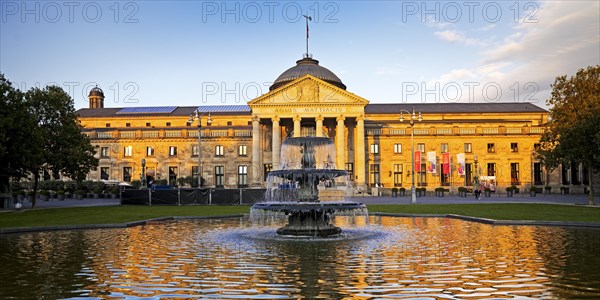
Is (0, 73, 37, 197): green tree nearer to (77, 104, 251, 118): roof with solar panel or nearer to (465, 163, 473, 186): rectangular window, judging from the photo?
(77, 104, 251, 118): roof with solar panel

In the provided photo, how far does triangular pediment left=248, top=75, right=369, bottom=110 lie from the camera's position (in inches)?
3174

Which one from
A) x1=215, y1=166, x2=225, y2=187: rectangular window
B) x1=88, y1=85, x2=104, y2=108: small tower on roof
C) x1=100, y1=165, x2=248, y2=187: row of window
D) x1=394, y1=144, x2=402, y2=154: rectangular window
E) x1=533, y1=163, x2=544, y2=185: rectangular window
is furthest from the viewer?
Answer: x1=88, y1=85, x2=104, y2=108: small tower on roof

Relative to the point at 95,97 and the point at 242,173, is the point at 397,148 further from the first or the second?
the point at 95,97

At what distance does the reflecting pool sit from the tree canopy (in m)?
22.7

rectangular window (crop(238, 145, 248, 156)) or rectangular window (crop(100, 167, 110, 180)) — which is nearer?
rectangular window (crop(238, 145, 248, 156))

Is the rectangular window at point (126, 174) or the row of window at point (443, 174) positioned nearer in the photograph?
the row of window at point (443, 174)

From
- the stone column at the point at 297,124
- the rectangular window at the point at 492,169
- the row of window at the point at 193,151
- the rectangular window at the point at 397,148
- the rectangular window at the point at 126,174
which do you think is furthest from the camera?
the rectangular window at the point at 126,174

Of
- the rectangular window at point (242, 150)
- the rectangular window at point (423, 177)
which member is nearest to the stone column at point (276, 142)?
the rectangular window at point (242, 150)

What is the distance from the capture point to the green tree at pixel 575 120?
45.0 metres

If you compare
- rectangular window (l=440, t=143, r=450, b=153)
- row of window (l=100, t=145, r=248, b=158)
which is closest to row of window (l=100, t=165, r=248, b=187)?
row of window (l=100, t=145, r=248, b=158)

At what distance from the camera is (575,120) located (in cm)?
5909

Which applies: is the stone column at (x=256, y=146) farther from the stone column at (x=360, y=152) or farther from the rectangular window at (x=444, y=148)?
the rectangular window at (x=444, y=148)

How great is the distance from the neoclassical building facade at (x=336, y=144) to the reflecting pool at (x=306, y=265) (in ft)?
196

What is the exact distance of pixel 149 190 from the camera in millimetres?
47938
